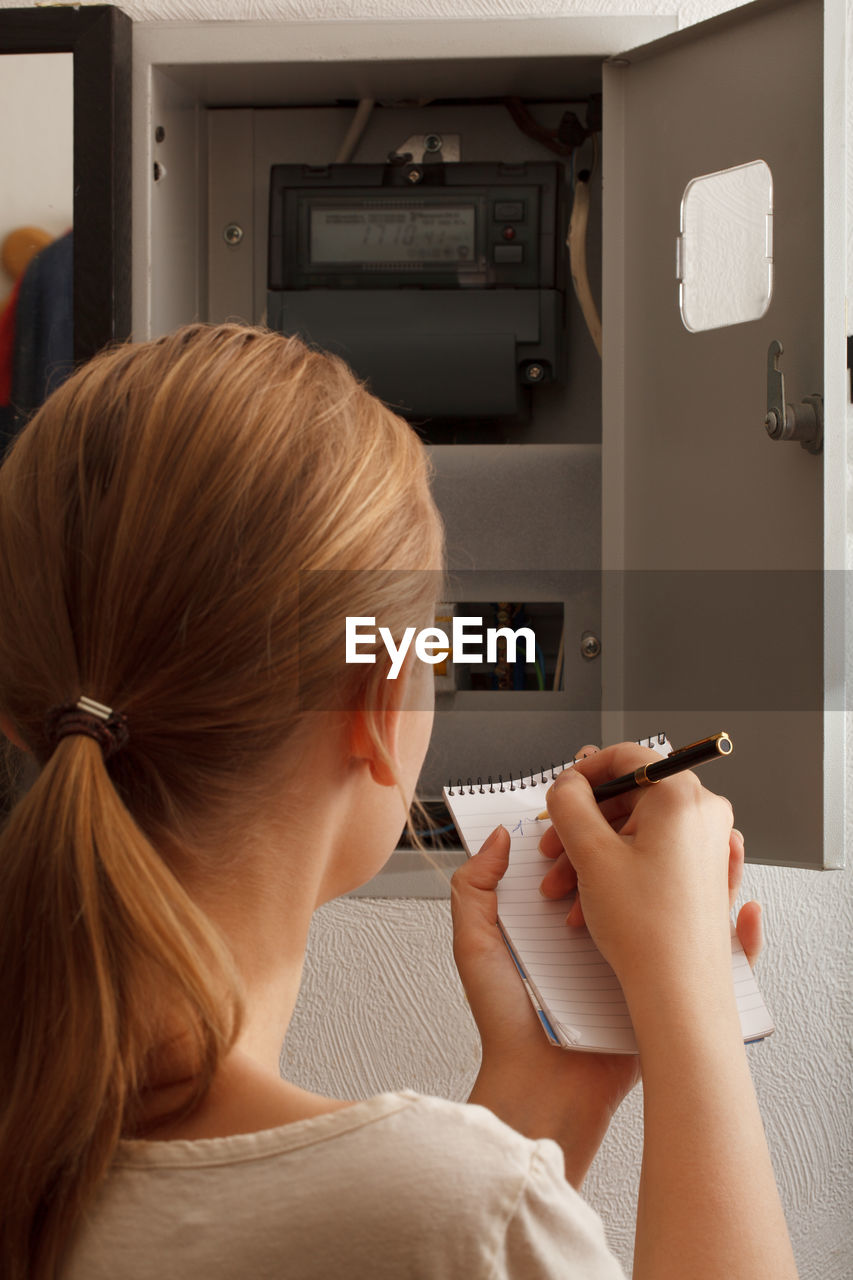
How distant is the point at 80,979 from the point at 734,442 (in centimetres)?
75

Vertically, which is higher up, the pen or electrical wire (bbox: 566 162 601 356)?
electrical wire (bbox: 566 162 601 356)

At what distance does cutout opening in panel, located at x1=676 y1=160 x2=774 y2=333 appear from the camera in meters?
1.04

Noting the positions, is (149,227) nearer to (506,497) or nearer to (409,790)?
(506,497)

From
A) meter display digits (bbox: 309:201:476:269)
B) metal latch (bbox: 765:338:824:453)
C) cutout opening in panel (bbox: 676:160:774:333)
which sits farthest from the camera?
meter display digits (bbox: 309:201:476:269)

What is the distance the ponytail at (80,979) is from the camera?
44cm

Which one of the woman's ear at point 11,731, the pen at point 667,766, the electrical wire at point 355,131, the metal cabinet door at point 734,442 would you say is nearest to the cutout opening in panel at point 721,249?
the metal cabinet door at point 734,442

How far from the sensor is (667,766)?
640 millimetres

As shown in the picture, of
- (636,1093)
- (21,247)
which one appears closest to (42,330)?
(21,247)

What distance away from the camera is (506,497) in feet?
4.02

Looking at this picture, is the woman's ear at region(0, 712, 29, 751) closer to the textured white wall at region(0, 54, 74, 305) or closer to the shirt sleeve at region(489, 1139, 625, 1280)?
the shirt sleeve at region(489, 1139, 625, 1280)

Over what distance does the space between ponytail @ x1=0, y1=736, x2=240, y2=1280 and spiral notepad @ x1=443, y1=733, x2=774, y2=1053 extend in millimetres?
240

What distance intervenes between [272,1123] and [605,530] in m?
0.77

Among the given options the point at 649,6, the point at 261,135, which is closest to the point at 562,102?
the point at 649,6

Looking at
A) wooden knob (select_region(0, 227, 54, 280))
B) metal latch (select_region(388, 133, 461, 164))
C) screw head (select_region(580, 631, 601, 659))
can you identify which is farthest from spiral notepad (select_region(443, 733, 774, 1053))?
metal latch (select_region(388, 133, 461, 164))
